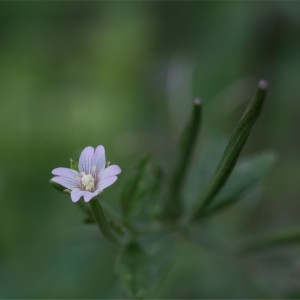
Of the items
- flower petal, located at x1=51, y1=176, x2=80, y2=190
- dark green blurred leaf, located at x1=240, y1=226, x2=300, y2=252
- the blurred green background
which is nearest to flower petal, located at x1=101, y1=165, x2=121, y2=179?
flower petal, located at x1=51, y1=176, x2=80, y2=190

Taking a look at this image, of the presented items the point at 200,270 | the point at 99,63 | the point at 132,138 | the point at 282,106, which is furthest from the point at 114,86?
the point at 200,270

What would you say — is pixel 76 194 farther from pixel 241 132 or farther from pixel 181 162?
pixel 181 162

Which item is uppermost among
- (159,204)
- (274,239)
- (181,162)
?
(181,162)

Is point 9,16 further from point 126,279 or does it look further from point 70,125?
point 126,279

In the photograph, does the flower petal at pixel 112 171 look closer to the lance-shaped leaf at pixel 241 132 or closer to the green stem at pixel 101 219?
the green stem at pixel 101 219

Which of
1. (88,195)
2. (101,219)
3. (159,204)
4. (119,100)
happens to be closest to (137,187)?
(159,204)

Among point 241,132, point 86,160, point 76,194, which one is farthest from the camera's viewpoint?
point 86,160

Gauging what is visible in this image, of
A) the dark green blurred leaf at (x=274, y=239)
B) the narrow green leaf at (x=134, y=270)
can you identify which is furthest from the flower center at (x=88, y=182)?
the dark green blurred leaf at (x=274, y=239)

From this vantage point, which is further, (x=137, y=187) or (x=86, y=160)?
(x=137, y=187)
